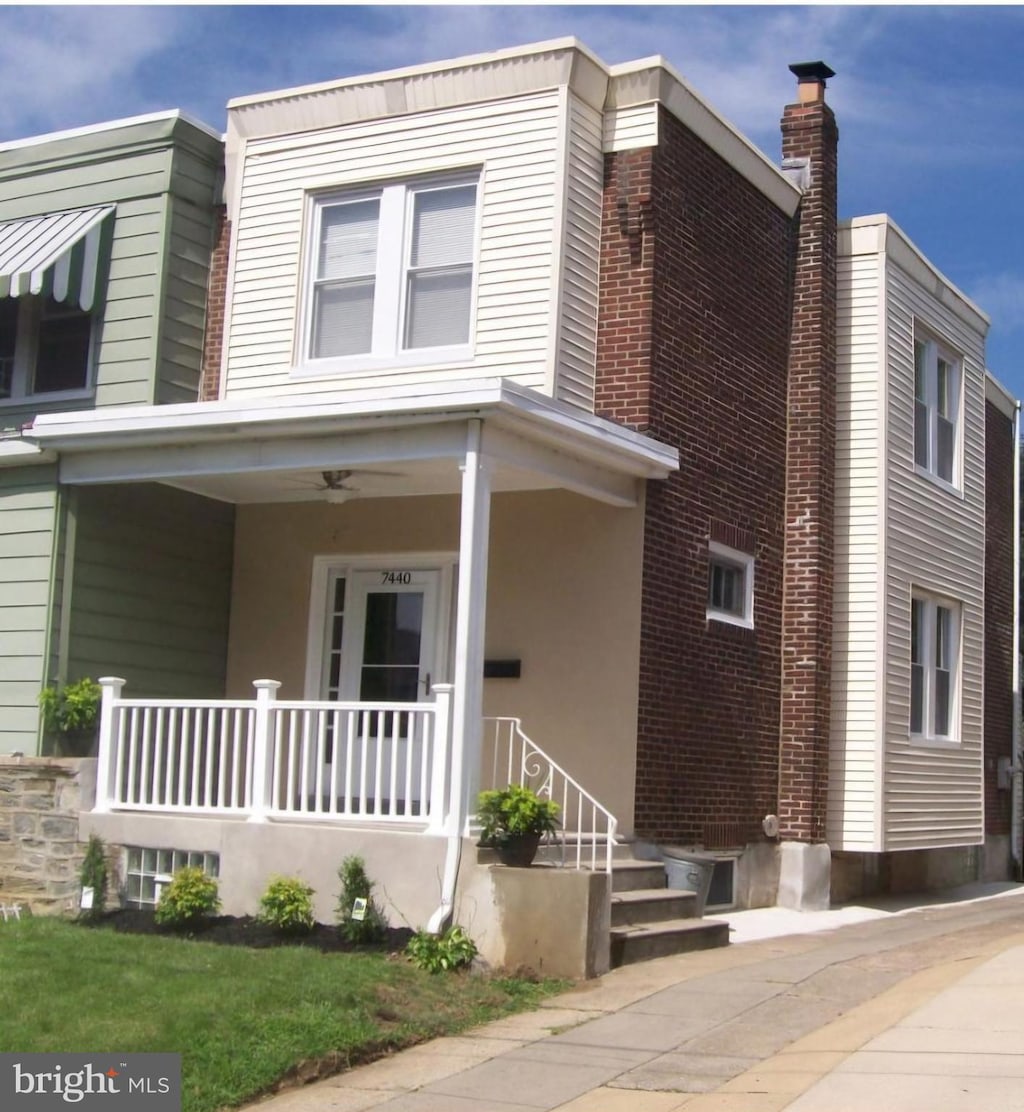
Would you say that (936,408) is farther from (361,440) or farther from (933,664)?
(361,440)

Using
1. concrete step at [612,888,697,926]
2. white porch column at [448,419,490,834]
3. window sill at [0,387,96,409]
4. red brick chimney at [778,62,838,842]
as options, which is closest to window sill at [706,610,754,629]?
red brick chimney at [778,62,838,842]

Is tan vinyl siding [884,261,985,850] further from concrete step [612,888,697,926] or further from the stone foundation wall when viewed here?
the stone foundation wall

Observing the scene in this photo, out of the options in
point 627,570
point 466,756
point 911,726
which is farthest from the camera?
point 911,726

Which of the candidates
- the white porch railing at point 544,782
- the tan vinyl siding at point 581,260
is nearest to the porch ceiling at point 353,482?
the tan vinyl siding at point 581,260

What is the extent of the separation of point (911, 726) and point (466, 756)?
24.5 feet

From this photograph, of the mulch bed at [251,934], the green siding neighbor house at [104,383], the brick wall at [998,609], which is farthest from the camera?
the brick wall at [998,609]

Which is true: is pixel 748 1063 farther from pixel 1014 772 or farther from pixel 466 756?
pixel 1014 772

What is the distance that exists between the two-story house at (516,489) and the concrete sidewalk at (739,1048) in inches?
77.3

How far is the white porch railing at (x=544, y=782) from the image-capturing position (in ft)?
40.4

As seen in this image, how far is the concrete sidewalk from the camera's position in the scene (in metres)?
7.54

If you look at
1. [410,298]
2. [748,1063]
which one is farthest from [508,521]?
[748,1063]

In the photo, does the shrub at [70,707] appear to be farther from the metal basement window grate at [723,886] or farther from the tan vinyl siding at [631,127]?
the tan vinyl siding at [631,127]

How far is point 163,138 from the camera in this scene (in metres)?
14.6

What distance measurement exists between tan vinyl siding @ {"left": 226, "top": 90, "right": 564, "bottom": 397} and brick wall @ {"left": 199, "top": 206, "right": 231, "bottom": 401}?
214 millimetres
